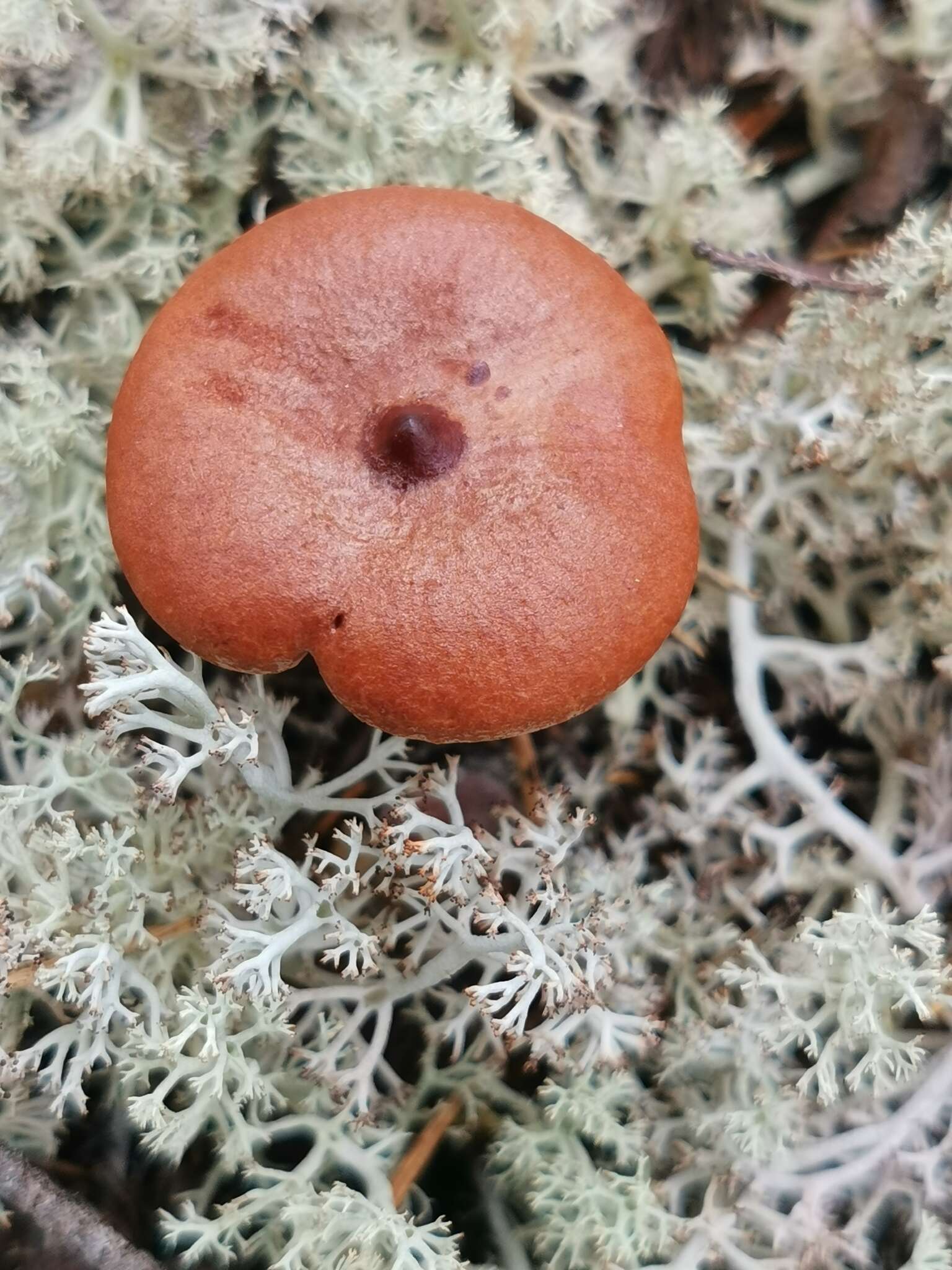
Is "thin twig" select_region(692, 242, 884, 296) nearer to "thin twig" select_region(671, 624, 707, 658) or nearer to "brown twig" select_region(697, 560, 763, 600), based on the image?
"brown twig" select_region(697, 560, 763, 600)

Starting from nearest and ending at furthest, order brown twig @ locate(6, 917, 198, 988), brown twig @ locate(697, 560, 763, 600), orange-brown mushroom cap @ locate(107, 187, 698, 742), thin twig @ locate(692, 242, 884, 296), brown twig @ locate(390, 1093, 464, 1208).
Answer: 1. orange-brown mushroom cap @ locate(107, 187, 698, 742)
2. brown twig @ locate(6, 917, 198, 988)
3. brown twig @ locate(390, 1093, 464, 1208)
4. thin twig @ locate(692, 242, 884, 296)
5. brown twig @ locate(697, 560, 763, 600)

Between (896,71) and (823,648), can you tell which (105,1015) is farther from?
(896,71)

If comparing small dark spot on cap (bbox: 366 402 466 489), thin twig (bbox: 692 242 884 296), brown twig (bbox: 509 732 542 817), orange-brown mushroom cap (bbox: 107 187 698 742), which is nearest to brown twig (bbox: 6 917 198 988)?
orange-brown mushroom cap (bbox: 107 187 698 742)

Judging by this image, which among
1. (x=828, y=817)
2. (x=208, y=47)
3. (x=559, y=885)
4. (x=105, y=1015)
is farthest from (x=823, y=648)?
(x=208, y=47)

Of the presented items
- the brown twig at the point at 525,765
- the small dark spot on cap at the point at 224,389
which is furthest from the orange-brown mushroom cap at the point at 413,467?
the brown twig at the point at 525,765

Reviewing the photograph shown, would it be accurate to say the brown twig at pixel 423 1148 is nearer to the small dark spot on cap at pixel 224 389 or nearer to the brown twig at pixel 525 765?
the brown twig at pixel 525 765

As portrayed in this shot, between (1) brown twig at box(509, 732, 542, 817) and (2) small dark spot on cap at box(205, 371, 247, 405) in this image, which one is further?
→ (1) brown twig at box(509, 732, 542, 817)

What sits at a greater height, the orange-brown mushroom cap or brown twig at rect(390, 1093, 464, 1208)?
the orange-brown mushroom cap
